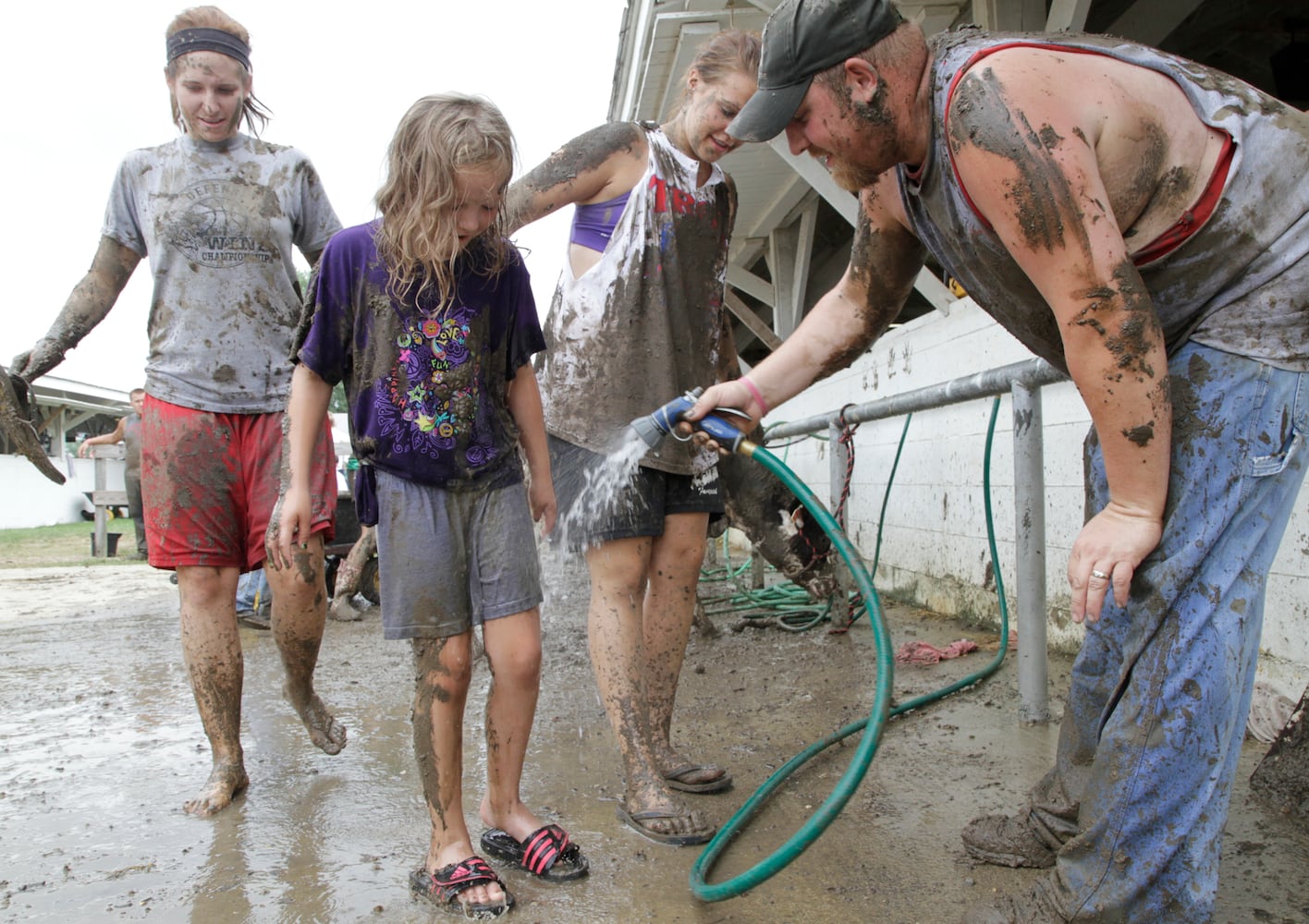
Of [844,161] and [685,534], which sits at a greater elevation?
[844,161]

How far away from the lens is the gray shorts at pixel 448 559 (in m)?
2.01

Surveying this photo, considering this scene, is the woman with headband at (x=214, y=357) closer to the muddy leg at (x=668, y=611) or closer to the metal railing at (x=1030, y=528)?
the muddy leg at (x=668, y=611)

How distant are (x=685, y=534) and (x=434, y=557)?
77 cm

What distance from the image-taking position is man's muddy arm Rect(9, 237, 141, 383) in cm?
272

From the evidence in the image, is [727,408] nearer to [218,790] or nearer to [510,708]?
[510,708]

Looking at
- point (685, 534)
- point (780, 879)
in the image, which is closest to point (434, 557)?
point (685, 534)

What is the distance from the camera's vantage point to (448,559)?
204 centimetres

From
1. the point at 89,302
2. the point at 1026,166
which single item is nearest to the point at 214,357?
the point at 89,302

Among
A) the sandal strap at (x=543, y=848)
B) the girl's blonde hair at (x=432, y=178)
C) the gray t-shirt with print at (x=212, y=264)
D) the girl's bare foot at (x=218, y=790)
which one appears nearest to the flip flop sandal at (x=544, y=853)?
the sandal strap at (x=543, y=848)

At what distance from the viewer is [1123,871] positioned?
1499 mm

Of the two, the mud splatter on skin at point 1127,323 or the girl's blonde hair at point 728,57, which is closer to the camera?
the mud splatter on skin at point 1127,323

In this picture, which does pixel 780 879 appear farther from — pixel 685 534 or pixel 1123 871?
pixel 685 534

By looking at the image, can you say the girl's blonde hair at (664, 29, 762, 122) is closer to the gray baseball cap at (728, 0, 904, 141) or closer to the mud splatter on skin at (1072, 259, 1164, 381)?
the gray baseball cap at (728, 0, 904, 141)

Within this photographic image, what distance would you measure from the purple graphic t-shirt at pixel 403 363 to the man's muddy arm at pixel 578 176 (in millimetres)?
415
